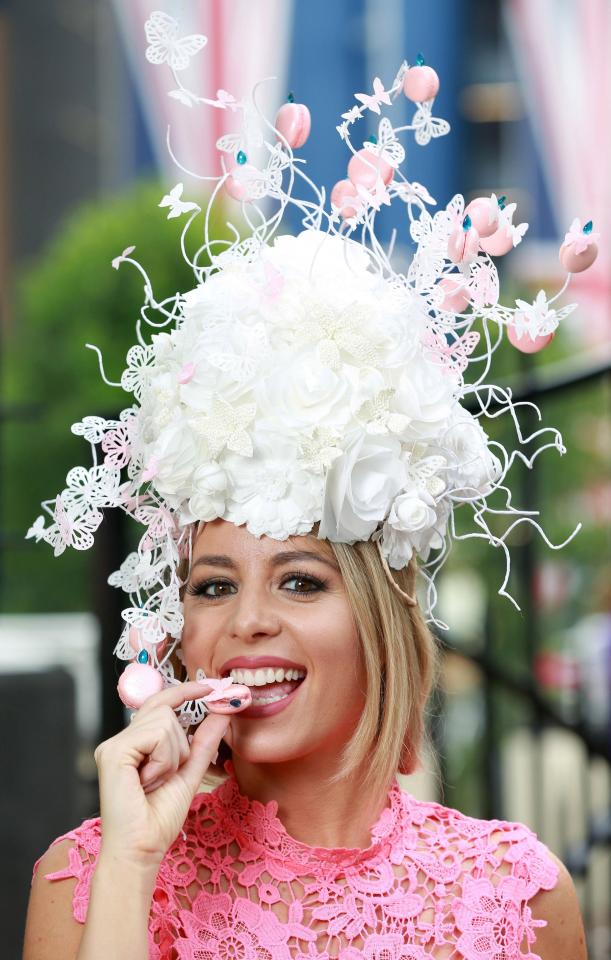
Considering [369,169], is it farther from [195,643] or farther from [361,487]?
[195,643]

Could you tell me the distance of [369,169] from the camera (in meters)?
2.08

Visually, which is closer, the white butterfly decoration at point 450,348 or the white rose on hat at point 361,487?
the white rose on hat at point 361,487

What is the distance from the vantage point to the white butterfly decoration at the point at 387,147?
2.05 meters

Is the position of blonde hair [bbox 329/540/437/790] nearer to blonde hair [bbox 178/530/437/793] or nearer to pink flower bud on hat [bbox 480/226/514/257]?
blonde hair [bbox 178/530/437/793]

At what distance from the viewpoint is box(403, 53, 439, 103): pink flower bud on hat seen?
6.93 ft

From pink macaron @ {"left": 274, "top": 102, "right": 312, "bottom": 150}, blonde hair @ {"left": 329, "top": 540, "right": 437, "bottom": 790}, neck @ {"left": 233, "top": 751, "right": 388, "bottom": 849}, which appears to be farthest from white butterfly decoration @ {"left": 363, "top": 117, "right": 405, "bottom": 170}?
neck @ {"left": 233, "top": 751, "right": 388, "bottom": 849}

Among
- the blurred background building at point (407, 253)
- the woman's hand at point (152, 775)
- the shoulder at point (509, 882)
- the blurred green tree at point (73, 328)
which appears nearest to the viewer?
the woman's hand at point (152, 775)

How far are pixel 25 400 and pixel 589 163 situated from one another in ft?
37.6

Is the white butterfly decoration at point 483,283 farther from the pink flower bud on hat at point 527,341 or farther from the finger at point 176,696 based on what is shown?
the finger at point 176,696

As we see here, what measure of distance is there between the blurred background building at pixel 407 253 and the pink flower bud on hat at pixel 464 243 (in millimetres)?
961

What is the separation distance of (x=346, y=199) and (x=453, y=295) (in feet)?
0.75

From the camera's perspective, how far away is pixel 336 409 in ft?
6.67

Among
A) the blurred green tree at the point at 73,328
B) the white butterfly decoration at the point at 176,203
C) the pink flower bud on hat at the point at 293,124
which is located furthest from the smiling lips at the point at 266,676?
the blurred green tree at the point at 73,328

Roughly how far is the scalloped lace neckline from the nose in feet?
1.04
